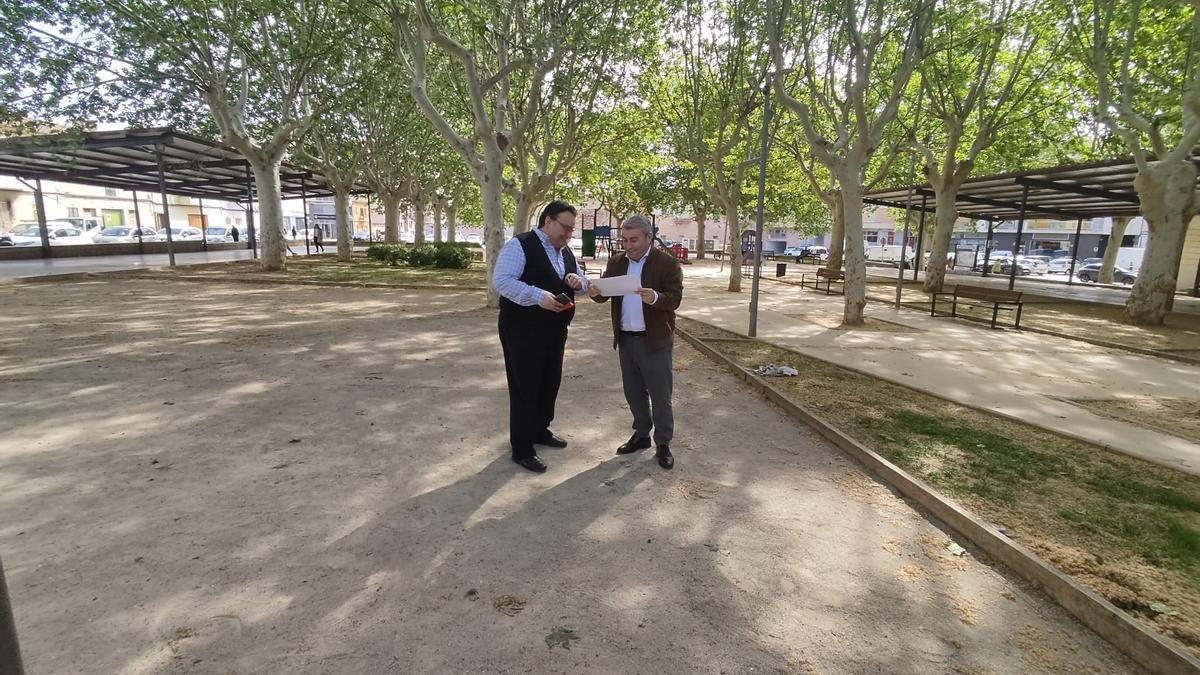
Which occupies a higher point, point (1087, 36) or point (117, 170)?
point (1087, 36)

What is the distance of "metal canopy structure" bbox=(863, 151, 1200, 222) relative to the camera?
45.3ft

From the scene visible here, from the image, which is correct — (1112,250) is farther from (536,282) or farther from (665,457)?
(536,282)

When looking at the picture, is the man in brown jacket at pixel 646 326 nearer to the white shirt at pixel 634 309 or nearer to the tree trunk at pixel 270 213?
the white shirt at pixel 634 309

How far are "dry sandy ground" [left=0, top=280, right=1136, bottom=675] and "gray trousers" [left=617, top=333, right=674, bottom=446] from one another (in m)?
0.29

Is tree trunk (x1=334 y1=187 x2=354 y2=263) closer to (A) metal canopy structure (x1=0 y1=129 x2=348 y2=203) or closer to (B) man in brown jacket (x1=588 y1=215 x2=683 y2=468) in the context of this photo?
(A) metal canopy structure (x1=0 y1=129 x2=348 y2=203)

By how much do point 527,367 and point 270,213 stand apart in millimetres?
17501

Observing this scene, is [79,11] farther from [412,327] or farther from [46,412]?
[46,412]

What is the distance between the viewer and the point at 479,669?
2090 mm

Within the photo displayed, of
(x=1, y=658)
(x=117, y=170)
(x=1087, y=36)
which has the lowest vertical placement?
(x=1, y=658)

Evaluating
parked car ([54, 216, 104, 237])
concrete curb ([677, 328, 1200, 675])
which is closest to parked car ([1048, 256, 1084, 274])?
concrete curb ([677, 328, 1200, 675])

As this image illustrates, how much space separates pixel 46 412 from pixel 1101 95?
55.8 ft

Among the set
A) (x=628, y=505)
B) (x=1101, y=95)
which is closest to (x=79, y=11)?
(x=628, y=505)

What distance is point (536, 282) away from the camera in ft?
12.1

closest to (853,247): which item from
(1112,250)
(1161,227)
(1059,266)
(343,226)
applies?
(1161,227)
